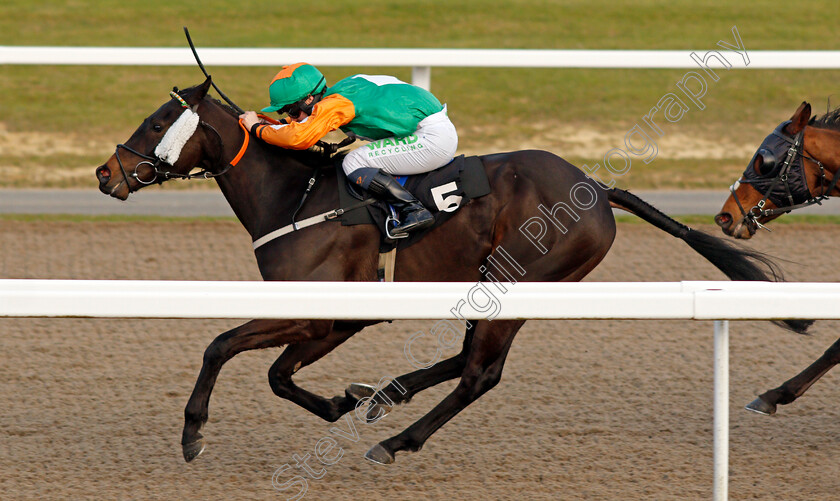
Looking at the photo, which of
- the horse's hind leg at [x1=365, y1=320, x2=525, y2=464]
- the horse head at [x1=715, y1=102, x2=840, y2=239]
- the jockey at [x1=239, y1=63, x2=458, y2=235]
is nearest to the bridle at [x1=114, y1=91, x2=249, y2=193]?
the jockey at [x1=239, y1=63, x2=458, y2=235]

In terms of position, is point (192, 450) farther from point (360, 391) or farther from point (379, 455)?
point (360, 391)

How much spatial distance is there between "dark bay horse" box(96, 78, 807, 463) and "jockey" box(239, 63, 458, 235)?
0.47 feet

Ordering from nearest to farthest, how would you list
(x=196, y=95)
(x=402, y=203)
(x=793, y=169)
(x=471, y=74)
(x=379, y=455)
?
Answer: (x=379, y=455), (x=402, y=203), (x=196, y=95), (x=793, y=169), (x=471, y=74)

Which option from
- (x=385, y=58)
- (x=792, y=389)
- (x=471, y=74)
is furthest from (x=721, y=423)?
(x=471, y=74)

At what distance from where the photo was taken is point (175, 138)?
4.03m

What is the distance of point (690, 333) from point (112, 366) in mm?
2895

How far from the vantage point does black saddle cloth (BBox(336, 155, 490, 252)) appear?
13.2ft

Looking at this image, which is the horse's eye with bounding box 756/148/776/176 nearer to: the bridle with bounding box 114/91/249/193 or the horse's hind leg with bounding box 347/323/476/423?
the horse's hind leg with bounding box 347/323/476/423

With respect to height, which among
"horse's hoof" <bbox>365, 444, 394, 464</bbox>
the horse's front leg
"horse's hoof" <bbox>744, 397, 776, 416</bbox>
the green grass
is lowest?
the green grass

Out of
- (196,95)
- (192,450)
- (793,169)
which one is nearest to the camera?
(192,450)

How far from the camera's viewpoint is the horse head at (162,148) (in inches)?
159

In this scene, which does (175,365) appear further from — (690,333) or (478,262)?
(690,333)

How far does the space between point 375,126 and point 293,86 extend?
354mm

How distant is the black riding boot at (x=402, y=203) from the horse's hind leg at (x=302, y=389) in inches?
18.1
